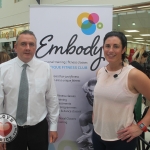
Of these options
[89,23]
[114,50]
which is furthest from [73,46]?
[114,50]

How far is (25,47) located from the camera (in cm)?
162

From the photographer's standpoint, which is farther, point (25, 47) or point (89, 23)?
point (89, 23)

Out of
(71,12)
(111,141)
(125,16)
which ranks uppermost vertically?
(125,16)

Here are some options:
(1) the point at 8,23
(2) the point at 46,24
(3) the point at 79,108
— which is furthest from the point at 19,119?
(1) the point at 8,23

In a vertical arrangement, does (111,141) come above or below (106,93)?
below

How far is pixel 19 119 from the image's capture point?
160 cm

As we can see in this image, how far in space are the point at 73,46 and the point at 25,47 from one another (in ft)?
2.65

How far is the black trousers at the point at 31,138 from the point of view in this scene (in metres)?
1.63

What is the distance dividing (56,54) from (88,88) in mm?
568

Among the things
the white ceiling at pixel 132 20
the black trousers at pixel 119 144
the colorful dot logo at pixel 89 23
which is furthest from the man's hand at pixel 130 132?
the white ceiling at pixel 132 20

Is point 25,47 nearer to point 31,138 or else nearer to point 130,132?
point 31,138

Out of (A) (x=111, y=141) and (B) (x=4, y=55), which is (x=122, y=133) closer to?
(A) (x=111, y=141)
